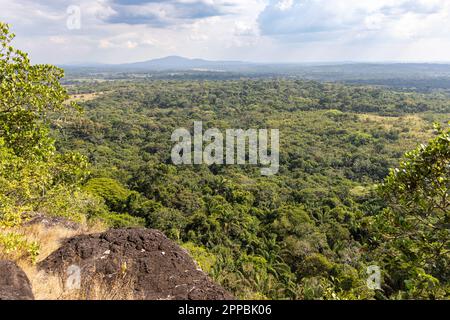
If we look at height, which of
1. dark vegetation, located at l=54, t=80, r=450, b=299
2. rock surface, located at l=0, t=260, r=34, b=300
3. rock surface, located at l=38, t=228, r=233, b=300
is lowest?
dark vegetation, located at l=54, t=80, r=450, b=299

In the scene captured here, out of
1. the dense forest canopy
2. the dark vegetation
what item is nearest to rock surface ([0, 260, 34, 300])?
the dense forest canopy

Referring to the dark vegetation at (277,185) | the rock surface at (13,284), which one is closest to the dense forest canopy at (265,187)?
the dark vegetation at (277,185)

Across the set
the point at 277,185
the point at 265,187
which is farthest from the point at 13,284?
the point at 277,185

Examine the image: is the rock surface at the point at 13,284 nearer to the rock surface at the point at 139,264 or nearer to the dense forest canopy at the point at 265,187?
the dense forest canopy at the point at 265,187

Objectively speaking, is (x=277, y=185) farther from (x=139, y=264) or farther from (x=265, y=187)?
(x=139, y=264)

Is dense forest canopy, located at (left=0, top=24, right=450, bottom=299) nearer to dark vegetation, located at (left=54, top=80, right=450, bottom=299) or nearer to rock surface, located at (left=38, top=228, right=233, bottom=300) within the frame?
dark vegetation, located at (left=54, top=80, right=450, bottom=299)
